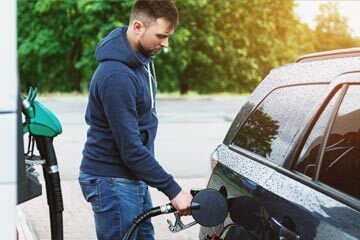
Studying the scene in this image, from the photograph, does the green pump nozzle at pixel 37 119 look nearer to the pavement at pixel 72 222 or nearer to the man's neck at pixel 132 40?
the man's neck at pixel 132 40

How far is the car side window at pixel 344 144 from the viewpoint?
272 cm

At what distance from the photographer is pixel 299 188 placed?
272 cm

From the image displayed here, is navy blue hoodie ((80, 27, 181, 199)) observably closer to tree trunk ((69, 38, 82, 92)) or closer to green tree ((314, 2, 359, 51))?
tree trunk ((69, 38, 82, 92))

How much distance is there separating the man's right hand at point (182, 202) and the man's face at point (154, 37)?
2.02ft

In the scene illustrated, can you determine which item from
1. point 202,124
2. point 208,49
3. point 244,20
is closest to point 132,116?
point 202,124

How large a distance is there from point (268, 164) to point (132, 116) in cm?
59

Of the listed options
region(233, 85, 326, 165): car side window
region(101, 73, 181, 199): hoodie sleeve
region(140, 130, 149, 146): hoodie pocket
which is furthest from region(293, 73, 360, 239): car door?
region(140, 130, 149, 146): hoodie pocket

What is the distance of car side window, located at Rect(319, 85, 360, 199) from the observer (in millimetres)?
2717

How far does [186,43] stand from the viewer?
30859 mm

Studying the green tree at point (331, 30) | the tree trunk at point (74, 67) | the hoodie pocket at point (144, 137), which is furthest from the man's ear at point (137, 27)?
the green tree at point (331, 30)

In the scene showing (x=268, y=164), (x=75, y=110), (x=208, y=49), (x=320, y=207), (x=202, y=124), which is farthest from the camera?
(x=208, y=49)

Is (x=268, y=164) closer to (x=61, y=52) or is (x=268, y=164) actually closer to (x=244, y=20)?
(x=244, y=20)

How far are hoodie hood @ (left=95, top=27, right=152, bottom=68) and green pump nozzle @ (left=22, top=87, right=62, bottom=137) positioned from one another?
626 millimetres

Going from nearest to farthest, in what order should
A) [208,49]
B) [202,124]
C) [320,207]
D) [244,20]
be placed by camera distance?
1. [320,207]
2. [202,124]
3. [244,20]
4. [208,49]
